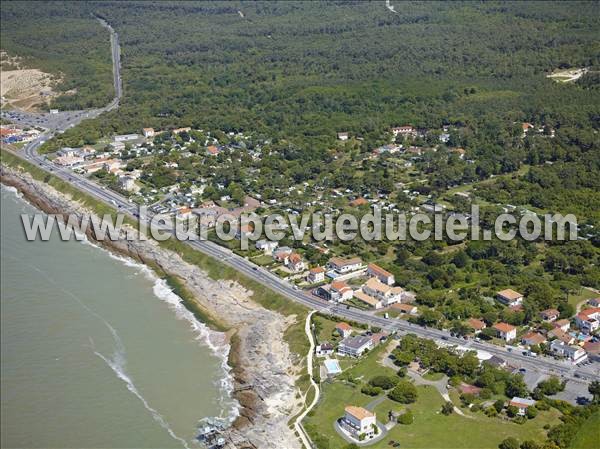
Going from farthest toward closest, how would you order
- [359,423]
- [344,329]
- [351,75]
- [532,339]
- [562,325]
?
1. [351,75]
2. [562,325]
3. [344,329]
4. [532,339]
5. [359,423]

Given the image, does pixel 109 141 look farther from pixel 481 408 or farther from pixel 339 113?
pixel 481 408

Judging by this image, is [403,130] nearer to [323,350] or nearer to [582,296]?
[582,296]

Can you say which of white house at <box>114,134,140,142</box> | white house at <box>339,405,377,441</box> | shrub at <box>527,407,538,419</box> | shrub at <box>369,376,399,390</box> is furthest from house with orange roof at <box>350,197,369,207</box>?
white house at <box>114,134,140,142</box>

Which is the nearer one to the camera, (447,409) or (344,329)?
(447,409)

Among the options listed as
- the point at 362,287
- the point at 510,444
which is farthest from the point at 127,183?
the point at 510,444

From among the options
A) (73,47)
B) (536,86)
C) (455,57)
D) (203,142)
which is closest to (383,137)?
(203,142)
